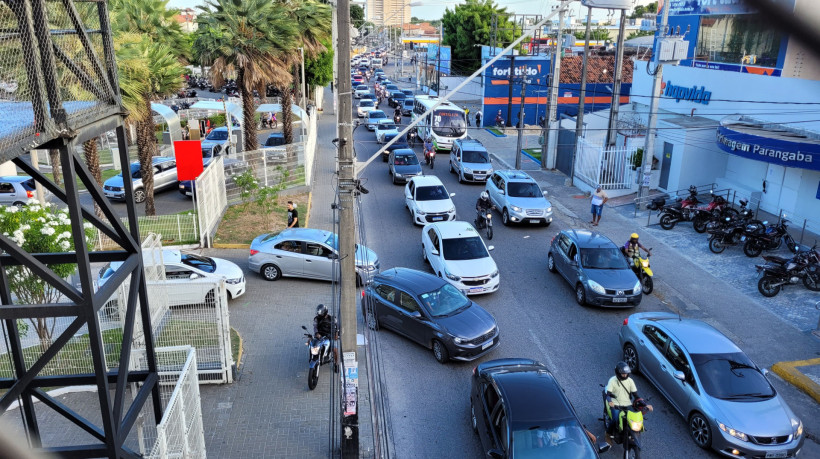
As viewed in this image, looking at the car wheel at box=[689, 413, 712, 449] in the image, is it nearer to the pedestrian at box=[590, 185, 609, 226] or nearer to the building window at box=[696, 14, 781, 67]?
the pedestrian at box=[590, 185, 609, 226]

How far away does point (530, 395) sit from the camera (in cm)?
949

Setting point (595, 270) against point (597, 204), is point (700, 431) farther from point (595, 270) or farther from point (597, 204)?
point (597, 204)

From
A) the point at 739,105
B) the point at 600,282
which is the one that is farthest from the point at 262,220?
the point at 739,105

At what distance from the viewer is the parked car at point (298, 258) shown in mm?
16984

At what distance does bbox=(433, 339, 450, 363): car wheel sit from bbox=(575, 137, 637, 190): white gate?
15124mm

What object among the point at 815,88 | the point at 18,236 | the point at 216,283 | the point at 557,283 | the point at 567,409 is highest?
the point at 815,88

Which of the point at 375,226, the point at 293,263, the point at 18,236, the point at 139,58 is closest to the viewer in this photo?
the point at 18,236

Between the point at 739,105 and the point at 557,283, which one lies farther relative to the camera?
the point at 739,105

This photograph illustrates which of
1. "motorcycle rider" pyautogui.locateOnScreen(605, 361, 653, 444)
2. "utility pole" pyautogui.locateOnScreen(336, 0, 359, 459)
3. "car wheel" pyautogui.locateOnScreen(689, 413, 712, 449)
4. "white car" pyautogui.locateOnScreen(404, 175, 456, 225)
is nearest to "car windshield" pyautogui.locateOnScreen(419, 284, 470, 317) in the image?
"utility pole" pyautogui.locateOnScreen(336, 0, 359, 459)

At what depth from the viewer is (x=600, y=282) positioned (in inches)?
594

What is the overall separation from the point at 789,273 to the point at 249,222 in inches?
636

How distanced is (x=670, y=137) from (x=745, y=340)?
43.2ft

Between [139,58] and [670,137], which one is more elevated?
[139,58]

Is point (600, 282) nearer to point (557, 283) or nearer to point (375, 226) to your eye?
point (557, 283)
